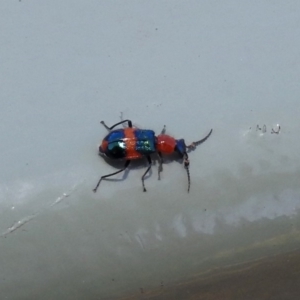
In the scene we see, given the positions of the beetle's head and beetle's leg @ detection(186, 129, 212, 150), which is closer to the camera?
the beetle's head

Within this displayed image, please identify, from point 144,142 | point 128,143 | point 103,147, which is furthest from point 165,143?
point 103,147

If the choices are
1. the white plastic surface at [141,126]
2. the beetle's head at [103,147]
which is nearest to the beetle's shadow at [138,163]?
the white plastic surface at [141,126]

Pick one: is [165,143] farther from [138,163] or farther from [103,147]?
[103,147]

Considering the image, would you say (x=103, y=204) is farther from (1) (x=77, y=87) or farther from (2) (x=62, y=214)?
(1) (x=77, y=87)

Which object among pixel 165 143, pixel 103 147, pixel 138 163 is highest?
pixel 103 147

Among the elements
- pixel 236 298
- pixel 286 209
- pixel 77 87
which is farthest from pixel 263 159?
pixel 77 87

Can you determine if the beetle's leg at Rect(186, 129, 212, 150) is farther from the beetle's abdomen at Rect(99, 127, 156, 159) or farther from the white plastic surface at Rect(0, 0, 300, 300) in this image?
the beetle's abdomen at Rect(99, 127, 156, 159)

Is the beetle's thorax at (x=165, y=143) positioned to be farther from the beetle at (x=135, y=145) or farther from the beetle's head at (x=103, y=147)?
the beetle's head at (x=103, y=147)

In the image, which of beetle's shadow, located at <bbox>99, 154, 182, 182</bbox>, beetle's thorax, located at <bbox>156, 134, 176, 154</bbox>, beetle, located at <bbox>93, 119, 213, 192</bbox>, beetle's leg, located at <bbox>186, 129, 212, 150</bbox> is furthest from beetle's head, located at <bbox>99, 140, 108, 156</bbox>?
beetle's leg, located at <bbox>186, 129, 212, 150</bbox>
